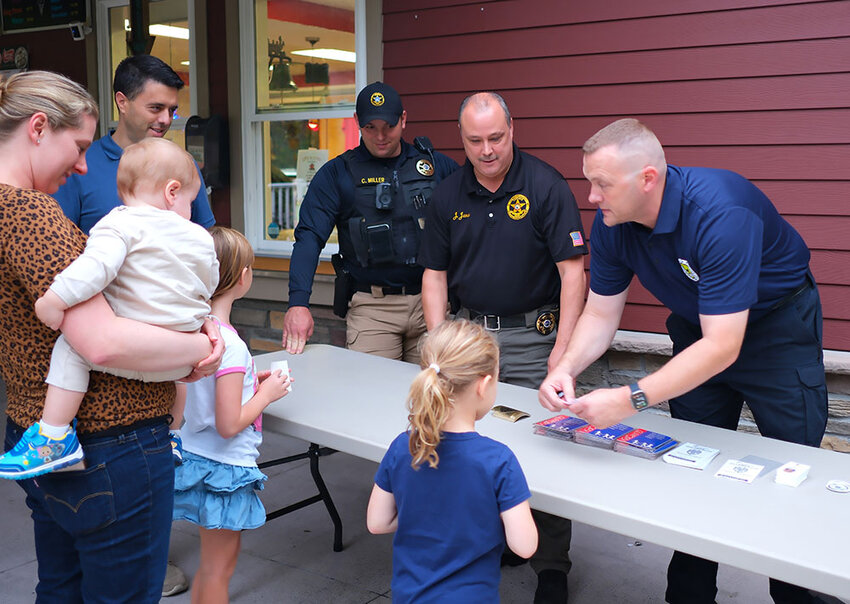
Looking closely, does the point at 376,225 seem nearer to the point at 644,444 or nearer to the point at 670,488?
the point at 644,444

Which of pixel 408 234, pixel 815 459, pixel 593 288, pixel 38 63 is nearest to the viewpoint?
pixel 815 459

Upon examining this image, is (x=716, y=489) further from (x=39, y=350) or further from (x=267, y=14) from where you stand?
(x=267, y=14)

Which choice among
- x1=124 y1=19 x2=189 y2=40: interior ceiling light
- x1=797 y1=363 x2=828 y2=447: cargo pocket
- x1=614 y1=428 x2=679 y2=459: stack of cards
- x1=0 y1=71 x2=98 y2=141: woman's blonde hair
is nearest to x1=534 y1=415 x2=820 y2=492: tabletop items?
x1=614 y1=428 x2=679 y2=459: stack of cards

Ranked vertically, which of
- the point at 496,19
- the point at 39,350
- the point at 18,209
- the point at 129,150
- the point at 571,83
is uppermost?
the point at 496,19

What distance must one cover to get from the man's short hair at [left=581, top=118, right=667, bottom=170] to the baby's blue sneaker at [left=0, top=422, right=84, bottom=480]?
145 cm

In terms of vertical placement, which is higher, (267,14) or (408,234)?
(267,14)

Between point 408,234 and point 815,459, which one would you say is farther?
point 408,234

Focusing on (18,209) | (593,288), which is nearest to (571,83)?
(593,288)

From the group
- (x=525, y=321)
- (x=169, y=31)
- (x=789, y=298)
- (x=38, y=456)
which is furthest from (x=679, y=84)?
(x=169, y=31)

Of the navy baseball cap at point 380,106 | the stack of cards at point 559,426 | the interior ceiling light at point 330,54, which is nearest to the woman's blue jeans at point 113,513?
the stack of cards at point 559,426

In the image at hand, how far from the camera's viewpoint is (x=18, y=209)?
1478 millimetres

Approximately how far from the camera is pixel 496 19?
4336 millimetres

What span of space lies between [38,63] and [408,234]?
4434mm

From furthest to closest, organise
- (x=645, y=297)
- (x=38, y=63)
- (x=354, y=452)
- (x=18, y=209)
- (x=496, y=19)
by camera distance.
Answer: (x=38, y=63) → (x=496, y=19) → (x=645, y=297) → (x=354, y=452) → (x=18, y=209)
